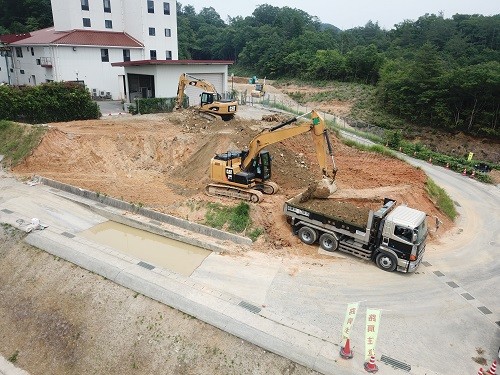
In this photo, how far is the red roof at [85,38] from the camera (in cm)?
3866

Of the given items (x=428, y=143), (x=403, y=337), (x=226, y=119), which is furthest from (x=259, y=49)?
(x=403, y=337)

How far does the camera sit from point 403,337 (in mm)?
10742

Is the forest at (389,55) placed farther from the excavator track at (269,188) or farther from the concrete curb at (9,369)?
the concrete curb at (9,369)

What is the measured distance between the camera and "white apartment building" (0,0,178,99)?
3897cm

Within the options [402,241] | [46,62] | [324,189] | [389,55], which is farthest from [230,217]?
[389,55]

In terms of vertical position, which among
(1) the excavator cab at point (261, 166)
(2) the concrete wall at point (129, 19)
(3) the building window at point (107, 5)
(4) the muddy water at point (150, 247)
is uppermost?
(3) the building window at point (107, 5)

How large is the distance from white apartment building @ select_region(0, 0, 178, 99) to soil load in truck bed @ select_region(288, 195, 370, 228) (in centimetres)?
3000

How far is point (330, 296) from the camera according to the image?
487 inches

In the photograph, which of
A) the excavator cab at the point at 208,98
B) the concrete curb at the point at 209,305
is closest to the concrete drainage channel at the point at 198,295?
the concrete curb at the point at 209,305

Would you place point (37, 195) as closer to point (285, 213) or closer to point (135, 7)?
point (285, 213)

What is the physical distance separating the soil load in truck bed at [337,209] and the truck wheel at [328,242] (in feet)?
2.56

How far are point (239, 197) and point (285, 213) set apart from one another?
3.04 meters

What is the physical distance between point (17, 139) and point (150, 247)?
543 inches

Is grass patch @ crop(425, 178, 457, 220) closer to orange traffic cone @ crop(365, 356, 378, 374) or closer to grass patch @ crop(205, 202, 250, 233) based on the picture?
grass patch @ crop(205, 202, 250, 233)
